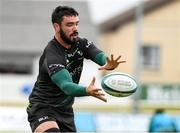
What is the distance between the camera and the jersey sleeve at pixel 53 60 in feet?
28.5

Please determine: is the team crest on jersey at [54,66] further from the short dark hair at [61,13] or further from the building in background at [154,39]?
the building in background at [154,39]

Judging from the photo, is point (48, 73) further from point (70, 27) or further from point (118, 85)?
point (118, 85)

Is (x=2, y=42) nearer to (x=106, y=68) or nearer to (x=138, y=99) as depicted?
(x=138, y=99)

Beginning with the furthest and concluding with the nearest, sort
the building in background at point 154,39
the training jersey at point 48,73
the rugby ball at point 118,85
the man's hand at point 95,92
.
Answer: the building in background at point 154,39
the training jersey at point 48,73
the rugby ball at point 118,85
the man's hand at point 95,92

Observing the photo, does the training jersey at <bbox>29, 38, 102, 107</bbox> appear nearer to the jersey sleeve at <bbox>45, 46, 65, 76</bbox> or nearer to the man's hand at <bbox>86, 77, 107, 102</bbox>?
the jersey sleeve at <bbox>45, 46, 65, 76</bbox>

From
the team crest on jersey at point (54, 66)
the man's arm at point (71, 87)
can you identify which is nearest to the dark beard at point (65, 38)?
the team crest on jersey at point (54, 66)

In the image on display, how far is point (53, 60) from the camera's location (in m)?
8.79

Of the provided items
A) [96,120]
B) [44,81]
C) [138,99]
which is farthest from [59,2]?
[44,81]

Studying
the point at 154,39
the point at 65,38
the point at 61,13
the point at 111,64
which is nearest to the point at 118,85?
the point at 111,64

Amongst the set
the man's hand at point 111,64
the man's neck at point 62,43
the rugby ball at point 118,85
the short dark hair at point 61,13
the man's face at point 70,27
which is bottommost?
the rugby ball at point 118,85

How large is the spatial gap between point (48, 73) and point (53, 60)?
20cm

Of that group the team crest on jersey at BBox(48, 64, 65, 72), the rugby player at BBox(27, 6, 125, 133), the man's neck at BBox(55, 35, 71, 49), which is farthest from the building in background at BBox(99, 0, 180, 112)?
the team crest on jersey at BBox(48, 64, 65, 72)

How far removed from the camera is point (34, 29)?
4566 cm

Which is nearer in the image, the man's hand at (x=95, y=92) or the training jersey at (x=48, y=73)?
the man's hand at (x=95, y=92)
